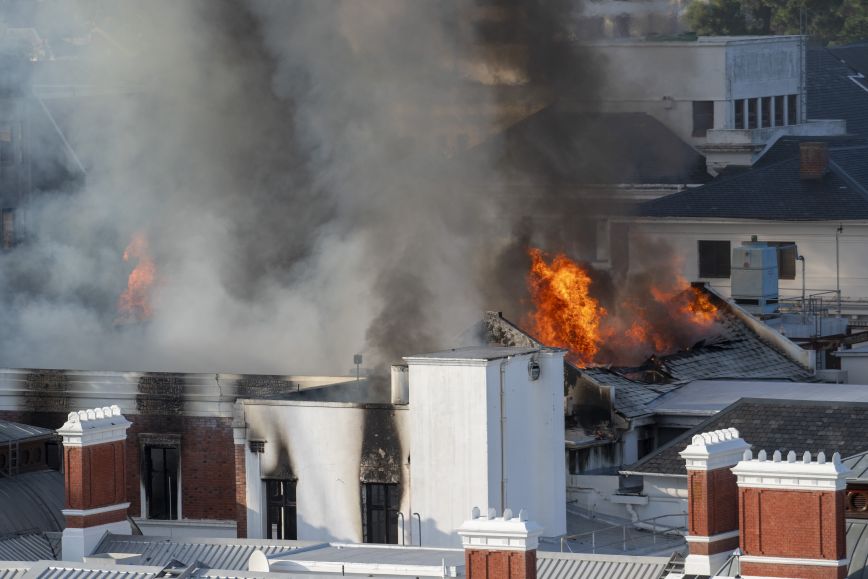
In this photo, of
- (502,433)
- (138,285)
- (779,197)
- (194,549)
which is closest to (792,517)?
(194,549)

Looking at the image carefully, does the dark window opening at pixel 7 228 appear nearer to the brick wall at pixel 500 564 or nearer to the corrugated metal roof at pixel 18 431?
the corrugated metal roof at pixel 18 431

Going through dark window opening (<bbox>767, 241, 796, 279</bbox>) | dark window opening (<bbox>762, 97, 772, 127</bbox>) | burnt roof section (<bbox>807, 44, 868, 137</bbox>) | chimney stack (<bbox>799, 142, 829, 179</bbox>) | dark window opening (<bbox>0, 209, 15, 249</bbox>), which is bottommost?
dark window opening (<bbox>767, 241, 796, 279</bbox>)

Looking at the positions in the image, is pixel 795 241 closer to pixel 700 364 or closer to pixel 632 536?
pixel 700 364

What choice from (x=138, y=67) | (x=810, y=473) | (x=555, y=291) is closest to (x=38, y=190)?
(x=138, y=67)

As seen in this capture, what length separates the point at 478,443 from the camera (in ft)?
142

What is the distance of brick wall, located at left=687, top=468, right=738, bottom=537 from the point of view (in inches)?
1391

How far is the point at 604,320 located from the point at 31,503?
18.9 metres

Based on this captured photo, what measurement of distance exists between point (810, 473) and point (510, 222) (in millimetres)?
38881

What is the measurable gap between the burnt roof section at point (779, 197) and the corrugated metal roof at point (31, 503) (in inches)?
1417

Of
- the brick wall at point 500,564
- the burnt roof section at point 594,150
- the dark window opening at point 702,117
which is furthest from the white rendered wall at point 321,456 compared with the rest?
the dark window opening at point 702,117

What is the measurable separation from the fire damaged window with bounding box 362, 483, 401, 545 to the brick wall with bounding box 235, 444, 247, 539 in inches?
83.8

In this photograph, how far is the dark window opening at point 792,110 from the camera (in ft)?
313

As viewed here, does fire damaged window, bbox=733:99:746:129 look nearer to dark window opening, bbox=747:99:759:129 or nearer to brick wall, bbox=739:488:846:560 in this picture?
dark window opening, bbox=747:99:759:129

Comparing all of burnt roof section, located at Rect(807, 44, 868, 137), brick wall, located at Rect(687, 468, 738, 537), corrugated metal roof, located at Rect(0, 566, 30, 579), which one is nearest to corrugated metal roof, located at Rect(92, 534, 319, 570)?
corrugated metal roof, located at Rect(0, 566, 30, 579)
